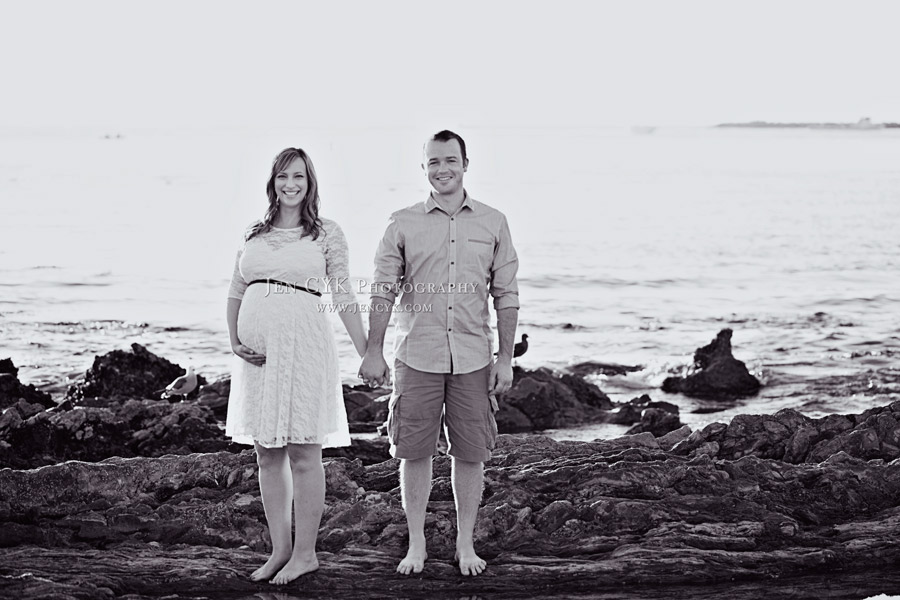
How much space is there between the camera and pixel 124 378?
1171 cm

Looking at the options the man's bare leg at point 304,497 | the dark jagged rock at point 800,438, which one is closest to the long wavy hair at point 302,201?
the man's bare leg at point 304,497

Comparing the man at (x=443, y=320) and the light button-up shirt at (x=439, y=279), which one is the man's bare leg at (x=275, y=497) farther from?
the light button-up shirt at (x=439, y=279)

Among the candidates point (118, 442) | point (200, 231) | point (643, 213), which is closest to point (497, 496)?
point (118, 442)

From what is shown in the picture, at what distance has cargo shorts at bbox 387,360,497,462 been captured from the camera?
4.78m

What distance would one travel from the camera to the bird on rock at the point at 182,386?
11.6 metres

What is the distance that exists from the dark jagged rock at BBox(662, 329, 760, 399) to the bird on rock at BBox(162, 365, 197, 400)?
6.01 meters

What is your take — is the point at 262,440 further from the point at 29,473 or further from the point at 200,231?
the point at 200,231

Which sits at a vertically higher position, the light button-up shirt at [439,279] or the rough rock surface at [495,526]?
the light button-up shirt at [439,279]

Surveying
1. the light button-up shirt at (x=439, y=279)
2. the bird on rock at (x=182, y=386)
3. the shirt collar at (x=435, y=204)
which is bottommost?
the bird on rock at (x=182, y=386)

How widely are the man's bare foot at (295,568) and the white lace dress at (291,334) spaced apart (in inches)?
22.0

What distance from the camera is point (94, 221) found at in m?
37.8

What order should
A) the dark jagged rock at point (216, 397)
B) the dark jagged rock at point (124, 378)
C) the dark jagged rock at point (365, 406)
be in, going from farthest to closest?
1. the dark jagged rock at point (124, 378)
2. the dark jagged rock at point (216, 397)
3. the dark jagged rock at point (365, 406)

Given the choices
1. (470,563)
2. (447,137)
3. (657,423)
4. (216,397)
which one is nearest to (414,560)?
(470,563)

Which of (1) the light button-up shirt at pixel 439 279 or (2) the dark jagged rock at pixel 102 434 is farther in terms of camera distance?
(2) the dark jagged rock at pixel 102 434
